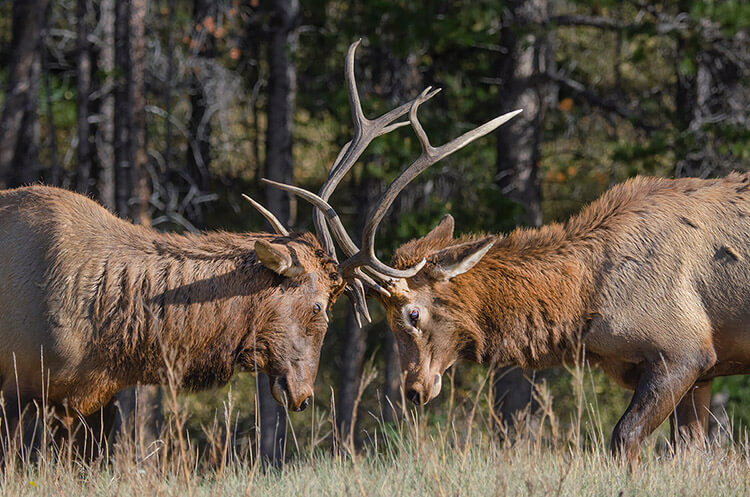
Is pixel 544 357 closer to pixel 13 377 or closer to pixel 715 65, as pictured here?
pixel 13 377

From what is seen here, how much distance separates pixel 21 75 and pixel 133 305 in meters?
6.81

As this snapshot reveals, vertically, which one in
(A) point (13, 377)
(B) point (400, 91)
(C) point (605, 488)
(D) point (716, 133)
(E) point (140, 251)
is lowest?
(C) point (605, 488)

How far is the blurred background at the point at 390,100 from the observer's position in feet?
33.1

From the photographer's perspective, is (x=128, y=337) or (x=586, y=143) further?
(x=586, y=143)

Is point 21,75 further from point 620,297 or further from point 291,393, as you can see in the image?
point 620,297

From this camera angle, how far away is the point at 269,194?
10695mm

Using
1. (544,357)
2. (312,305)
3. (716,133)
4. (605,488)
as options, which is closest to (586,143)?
(716,133)

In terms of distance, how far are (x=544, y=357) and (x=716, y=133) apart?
497 centimetres

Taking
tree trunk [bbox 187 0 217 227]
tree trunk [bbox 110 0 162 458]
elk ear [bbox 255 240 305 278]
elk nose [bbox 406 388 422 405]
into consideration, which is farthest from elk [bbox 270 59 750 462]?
tree trunk [bbox 187 0 217 227]

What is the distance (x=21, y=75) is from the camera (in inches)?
450

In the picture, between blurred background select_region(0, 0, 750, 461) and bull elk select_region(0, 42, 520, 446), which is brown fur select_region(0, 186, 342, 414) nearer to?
bull elk select_region(0, 42, 520, 446)

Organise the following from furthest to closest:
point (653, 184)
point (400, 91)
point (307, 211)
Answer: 1. point (307, 211)
2. point (400, 91)
3. point (653, 184)

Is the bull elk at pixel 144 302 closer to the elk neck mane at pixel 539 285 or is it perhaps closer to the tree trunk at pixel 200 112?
the elk neck mane at pixel 539 285

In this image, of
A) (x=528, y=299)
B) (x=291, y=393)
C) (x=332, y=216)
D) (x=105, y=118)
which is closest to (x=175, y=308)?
(x=291, y=393)
